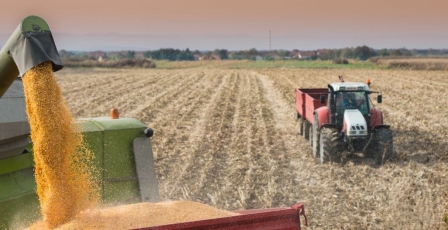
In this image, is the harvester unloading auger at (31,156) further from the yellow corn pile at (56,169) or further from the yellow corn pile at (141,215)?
the yellow corn pile at (141,215)

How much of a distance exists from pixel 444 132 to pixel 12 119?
13907mm

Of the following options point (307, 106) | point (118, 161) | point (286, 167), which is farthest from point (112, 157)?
point (307, 106)

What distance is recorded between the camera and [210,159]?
1254 centimetres

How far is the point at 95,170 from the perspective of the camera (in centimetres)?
515

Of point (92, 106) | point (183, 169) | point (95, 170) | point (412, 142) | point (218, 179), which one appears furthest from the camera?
point (92, 106)

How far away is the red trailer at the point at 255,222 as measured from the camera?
139 inches

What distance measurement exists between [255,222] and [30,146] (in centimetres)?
216

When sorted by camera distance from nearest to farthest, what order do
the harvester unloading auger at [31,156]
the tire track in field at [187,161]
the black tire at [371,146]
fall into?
the harvester unloading auger at [31,156], the tire track in field at [187,161], the black tire at [371,146]

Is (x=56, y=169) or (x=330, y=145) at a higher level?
(x=56, y=169)

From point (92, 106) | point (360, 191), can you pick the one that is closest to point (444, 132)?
point (360, 191)

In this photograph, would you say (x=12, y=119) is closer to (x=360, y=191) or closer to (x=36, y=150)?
(x=36, y=150)

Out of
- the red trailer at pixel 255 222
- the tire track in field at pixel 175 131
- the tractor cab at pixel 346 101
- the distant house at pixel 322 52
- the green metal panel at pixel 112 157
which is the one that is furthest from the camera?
the distant house at pixel 322 52

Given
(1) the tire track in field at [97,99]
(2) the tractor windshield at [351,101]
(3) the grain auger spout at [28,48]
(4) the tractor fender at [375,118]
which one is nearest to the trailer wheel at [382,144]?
(4) the tractor fender at [375,118]

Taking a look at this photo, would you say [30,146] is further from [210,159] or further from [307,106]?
[307,106]
